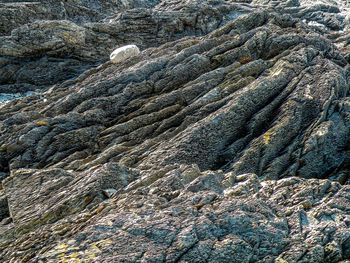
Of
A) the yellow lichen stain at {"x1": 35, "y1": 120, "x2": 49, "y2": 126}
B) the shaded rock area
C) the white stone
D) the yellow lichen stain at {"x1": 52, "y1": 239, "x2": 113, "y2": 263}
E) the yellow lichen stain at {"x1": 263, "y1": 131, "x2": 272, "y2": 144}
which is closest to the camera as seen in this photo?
the yellow lichen stain at {"x1": 52, "y1": 239, "x2": 113, "y2": 263}

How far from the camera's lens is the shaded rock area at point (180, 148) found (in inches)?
681

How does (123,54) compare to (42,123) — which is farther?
(123,54)

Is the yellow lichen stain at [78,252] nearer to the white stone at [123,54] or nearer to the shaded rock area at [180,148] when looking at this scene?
the shaded rock area at [180,148]

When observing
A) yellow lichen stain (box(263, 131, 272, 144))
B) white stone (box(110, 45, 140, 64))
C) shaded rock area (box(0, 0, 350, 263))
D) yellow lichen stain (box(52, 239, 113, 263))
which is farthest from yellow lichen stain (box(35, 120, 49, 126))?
yellow lichen stain (box(52, 239, 113, 263))

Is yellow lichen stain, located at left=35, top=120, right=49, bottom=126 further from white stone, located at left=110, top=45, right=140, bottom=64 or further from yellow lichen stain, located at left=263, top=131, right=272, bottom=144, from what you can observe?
yellow lichen stain, located at left=263, top=131, right=272, bottom=144

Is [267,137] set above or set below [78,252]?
below

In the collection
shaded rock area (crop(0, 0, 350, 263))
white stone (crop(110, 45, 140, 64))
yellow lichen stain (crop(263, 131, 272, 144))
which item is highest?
white stone (crop(110, 45, 140, 64))

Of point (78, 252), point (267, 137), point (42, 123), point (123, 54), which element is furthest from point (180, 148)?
point (123, 54)

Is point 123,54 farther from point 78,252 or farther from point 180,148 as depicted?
point 78,252

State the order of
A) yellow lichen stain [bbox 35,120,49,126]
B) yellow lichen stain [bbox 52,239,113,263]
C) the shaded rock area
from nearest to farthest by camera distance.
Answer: yellow lichen stain [bbox 52,239,113,263]
the shaded rock area
yellow lichen stain [bbox 35,120,49,126]

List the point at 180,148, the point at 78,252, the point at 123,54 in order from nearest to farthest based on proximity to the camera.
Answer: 1. the point at 78,252
2. the point at 180,148
3. the point at 123,54

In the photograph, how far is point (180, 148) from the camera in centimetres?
2773

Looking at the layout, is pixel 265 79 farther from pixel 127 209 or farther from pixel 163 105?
pixel 127 209

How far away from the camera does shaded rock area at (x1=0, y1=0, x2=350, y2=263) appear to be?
17.3 meters
